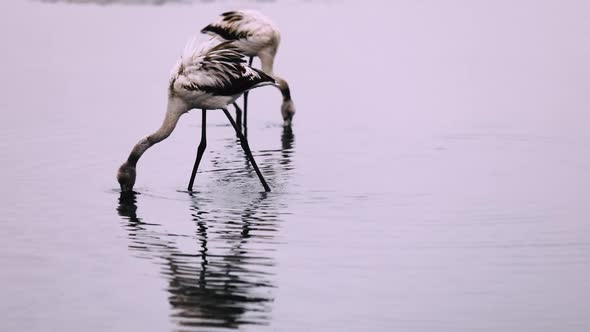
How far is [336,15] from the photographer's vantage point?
33.5 metres

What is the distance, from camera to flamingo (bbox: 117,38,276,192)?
1206 centimetres

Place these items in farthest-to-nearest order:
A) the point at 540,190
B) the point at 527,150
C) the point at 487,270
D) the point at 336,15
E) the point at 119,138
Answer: the point at 336,15, the point at 119,138, the point at 527,150, the point at 540,190, the point at 487,270

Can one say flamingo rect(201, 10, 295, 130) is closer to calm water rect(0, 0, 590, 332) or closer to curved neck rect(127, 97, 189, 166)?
calm water rect(0, 0, 590, 332)

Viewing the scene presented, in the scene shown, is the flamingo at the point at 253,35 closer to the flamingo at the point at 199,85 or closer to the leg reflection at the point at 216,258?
the flamingo at the point at 199,85

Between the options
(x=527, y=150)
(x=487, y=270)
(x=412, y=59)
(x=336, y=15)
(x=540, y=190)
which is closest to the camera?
(x=487, y=270)

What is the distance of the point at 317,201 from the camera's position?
11.6 m

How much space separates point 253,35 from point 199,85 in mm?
5393

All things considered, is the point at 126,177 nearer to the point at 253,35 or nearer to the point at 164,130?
the point at 164,130

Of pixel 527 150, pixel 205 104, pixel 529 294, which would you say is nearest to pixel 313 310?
pixel 529 294

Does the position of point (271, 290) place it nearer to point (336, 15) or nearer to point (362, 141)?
point (362, 141)

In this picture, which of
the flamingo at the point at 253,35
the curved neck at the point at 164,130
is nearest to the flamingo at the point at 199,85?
the curved neck at the point at 164,130

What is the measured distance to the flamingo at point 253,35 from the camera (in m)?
17.3

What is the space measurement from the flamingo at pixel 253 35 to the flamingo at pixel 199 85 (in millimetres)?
4834

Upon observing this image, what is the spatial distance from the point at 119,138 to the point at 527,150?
217 inches
